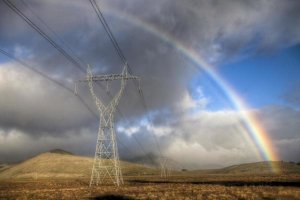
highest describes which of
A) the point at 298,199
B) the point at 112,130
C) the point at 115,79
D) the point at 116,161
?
the point at 115,79

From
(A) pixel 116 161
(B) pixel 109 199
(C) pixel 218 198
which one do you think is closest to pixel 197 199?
(C) pixel 218 198

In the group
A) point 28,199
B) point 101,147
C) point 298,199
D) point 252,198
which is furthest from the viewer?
point 101,147

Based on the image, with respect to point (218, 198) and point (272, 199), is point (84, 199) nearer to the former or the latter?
point (218, 198)

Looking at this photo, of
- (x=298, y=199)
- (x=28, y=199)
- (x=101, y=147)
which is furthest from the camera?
(x=101, y=147)

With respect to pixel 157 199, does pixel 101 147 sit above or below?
above

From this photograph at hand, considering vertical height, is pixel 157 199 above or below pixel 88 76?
below

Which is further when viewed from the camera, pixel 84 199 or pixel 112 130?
pixel 112 130

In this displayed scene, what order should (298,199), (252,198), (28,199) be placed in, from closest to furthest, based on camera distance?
(298,199), (252,198), (28,199)

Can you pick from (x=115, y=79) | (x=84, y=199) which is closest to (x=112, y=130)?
(x=115, y=79)

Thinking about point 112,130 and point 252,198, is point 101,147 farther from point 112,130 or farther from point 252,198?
point 252,198
